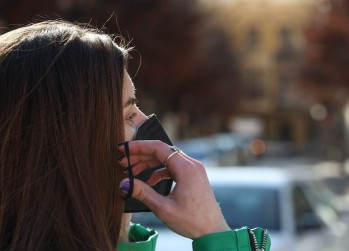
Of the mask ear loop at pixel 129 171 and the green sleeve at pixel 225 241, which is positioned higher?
the mask ear loop at pixel 129 171

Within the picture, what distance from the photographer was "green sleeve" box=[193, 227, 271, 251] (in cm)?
183

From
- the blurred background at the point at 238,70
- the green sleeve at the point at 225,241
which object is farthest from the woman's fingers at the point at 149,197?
the blurred background at the point at 238,70

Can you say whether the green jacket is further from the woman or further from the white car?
the white car

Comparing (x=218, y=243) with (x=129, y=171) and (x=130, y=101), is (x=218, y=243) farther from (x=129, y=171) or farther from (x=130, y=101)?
(x=130, y=101)

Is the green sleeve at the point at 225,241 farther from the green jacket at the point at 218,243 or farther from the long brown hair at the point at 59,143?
the long brown hair at the point at 59,143

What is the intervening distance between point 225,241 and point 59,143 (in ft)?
1.34

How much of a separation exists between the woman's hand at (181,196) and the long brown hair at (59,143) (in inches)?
2.4

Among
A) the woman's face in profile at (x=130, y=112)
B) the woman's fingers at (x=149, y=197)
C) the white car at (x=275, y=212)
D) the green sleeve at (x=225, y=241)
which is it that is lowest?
the white car at (x=275, y=212)

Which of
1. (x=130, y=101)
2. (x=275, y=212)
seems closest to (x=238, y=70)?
(x=275, y=212)

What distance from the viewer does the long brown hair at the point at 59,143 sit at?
5.47 ft

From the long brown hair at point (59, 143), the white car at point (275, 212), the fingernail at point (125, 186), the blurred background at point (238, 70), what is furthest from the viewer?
the blurred background at point (238, 70)

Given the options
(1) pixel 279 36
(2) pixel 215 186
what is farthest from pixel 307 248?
(1) pixel 279 36

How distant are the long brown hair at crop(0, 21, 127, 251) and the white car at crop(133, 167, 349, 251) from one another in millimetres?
4657

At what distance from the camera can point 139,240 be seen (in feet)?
6.66
